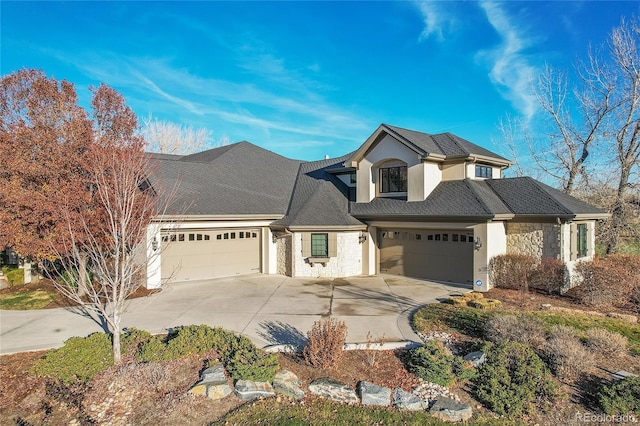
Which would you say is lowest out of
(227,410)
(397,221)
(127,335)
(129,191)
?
(227,410)

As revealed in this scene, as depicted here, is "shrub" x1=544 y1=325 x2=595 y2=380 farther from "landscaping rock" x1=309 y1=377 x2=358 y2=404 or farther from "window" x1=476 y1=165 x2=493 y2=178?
"window" x1=476 y1=165 x2=493 y2=178

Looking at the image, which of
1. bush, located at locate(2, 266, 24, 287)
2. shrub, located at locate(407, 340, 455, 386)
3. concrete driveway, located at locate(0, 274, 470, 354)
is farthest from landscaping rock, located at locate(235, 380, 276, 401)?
bush, located at locate(2, 266, 24, 287)

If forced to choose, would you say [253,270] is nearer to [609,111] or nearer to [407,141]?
[407,141]

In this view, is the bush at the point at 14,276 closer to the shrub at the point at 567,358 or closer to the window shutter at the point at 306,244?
the window shutter at the point at 306,244

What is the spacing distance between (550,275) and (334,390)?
30.7 feet

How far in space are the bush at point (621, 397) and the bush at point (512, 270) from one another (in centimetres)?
666

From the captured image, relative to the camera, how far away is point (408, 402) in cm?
570

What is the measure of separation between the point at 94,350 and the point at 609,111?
86.6 ft

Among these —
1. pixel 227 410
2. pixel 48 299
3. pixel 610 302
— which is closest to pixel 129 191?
pixel 227 410

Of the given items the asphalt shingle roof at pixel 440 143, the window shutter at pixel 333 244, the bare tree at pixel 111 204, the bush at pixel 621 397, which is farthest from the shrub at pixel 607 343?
the window shutter at pixel 333 244

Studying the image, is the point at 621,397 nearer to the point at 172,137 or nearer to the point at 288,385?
the point at 288,385

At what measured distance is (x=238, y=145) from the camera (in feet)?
68.1

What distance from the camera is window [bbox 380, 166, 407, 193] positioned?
15.5 metres

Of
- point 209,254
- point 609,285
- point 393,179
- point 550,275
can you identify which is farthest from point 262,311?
point 609,285
